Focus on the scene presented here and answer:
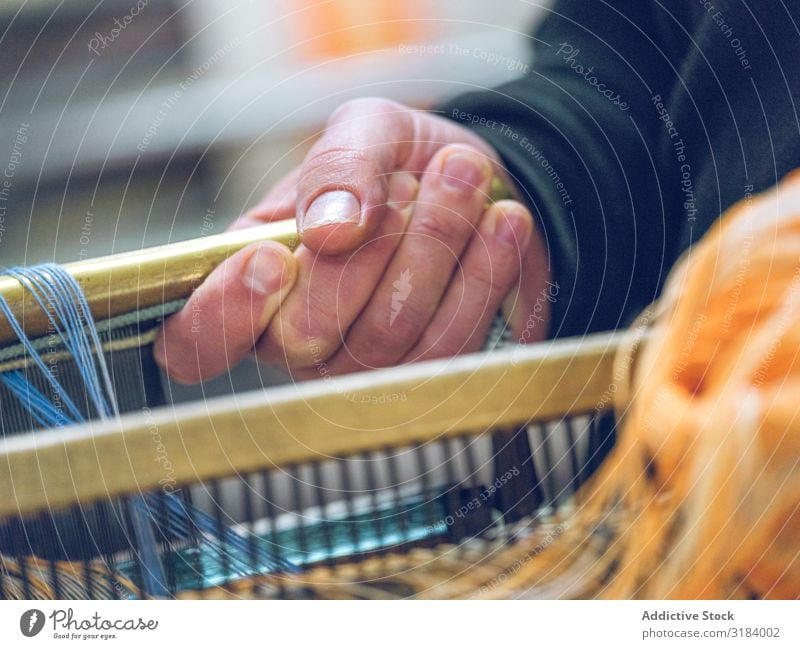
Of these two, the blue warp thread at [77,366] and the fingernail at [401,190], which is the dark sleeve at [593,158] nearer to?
the fingernail at [401,190]

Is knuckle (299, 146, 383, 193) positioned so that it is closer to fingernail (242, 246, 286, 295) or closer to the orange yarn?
fingernail (242, 246, 286, 295)

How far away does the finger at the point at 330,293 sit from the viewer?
0.33 metres

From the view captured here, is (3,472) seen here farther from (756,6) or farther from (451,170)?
(756,6)

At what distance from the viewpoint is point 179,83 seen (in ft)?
1.24

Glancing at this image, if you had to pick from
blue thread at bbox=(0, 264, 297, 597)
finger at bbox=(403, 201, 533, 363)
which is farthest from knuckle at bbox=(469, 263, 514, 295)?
blue thread at bbox=(0, 264, 297, 597)

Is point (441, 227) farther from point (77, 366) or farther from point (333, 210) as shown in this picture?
point (77, 366)

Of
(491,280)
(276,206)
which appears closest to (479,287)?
(491,280)

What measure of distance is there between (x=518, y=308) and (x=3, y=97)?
261mm

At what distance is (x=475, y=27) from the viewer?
A: 39cm

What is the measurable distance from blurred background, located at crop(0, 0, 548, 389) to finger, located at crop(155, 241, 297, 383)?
2 centimetres

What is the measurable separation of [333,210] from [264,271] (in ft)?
0.13

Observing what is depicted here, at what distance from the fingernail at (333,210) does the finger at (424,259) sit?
0.10 feet

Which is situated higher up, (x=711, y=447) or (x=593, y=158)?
(x=593, y=158)
